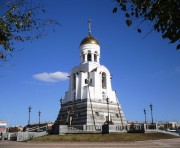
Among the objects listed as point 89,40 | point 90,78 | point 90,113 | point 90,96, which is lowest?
point 90,113

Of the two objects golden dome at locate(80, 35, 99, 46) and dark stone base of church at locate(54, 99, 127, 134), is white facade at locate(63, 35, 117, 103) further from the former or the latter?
dark stone base of church at locate(54, 99, 127, 134)

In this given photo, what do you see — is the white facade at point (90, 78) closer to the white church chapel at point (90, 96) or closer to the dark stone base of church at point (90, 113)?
the white church chapel at point (90, 96)

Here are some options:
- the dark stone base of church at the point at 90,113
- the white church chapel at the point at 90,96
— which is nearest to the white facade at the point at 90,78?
the white church chapel at the point at 90,96

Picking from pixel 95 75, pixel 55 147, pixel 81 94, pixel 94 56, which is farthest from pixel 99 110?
pixel 55 147

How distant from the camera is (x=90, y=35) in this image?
2319 inches

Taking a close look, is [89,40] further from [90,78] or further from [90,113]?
[90,113]

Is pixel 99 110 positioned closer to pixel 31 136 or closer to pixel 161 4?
pixel 31 136

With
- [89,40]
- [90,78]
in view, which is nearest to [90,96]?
[90,78]

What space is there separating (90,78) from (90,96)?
549 centimetres

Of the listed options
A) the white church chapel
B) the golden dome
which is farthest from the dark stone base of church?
the golden dome

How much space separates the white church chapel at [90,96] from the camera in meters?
46.6

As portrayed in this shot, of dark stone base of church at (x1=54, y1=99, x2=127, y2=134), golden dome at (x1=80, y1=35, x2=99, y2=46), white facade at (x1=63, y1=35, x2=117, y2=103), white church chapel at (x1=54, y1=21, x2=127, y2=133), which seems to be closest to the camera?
dark stone base of church at (x1=54, y1=99, x2=127, y2=134)

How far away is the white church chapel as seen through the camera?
46594mm

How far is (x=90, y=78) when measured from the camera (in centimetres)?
5216
